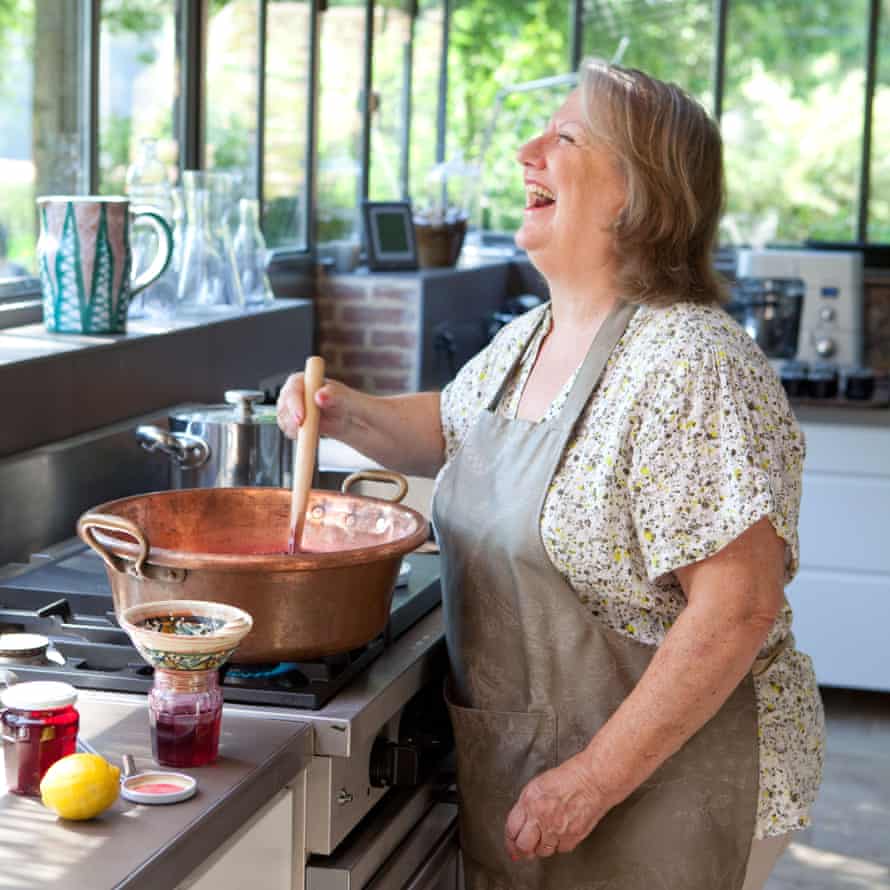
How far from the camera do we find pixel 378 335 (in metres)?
4.68

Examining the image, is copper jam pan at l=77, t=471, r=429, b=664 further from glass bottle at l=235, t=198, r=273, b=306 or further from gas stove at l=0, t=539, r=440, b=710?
glass bottle at l=235, t=198, r=273, b=306

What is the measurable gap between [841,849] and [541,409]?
6.76ft

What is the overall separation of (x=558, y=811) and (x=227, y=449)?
2.52 feet

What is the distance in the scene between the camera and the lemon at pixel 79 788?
1.25m

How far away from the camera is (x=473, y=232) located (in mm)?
6832

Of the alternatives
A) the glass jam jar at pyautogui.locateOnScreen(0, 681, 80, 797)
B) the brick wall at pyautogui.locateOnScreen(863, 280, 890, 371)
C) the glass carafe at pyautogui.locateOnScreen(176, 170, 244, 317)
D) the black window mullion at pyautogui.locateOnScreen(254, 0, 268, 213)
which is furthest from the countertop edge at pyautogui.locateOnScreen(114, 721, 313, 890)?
the brick wall at pyautogui.locateOnScreen(863, 280, 890, 371)

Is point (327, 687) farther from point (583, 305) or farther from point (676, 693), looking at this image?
point (583, 305)

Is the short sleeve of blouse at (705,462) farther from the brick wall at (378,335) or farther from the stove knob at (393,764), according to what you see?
the brick wall at (378,335)

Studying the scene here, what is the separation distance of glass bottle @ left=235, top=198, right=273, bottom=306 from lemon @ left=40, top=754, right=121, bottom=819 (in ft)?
6.42

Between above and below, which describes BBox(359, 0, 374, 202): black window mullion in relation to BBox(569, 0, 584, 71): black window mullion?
below

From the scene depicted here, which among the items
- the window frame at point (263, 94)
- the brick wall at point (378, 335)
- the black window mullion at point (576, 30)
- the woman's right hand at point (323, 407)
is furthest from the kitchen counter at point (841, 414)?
the black window mullion at point (576, 30)

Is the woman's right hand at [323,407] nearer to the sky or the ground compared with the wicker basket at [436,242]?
nearer to the ground

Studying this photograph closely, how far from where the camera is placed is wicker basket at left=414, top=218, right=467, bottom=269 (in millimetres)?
5156

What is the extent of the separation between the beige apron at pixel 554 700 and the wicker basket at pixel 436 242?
11.1 ft
